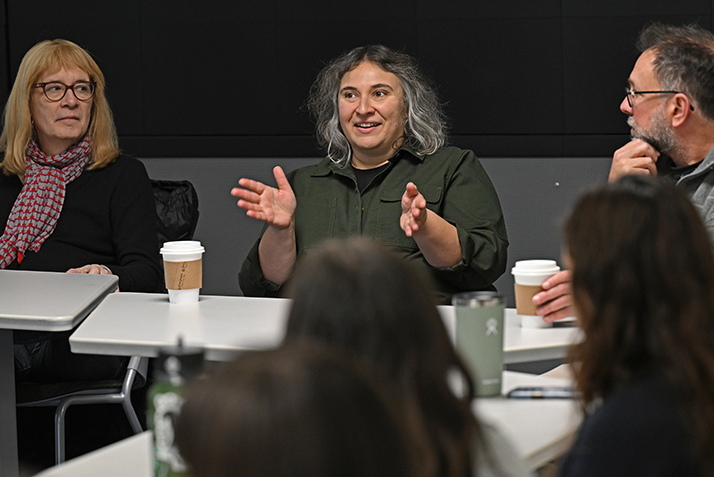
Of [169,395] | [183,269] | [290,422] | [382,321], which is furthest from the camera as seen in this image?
[183,269]

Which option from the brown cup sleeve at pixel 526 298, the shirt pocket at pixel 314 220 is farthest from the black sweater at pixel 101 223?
the brown cup sleeve at pixel 526 298

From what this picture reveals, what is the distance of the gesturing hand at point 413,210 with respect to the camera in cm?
217

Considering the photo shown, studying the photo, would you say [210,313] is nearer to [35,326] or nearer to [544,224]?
[35,326]

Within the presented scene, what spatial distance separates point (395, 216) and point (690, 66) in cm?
97

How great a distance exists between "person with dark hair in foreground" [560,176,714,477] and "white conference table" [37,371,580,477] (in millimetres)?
147

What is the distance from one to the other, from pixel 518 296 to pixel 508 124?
2.42 metres

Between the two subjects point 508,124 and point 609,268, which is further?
point 508,124

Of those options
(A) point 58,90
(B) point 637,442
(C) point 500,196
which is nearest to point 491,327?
(B) point 637,442

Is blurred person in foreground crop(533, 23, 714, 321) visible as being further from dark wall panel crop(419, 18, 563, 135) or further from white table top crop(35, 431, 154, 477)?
white table top crop(35, 431, 154, 477)

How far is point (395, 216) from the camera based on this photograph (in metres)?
2.58

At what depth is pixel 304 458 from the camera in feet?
1.64

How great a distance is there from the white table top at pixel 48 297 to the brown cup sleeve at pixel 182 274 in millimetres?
202

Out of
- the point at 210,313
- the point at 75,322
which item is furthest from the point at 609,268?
the point at 75,322

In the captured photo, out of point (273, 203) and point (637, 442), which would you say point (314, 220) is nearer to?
point (273, 203)
